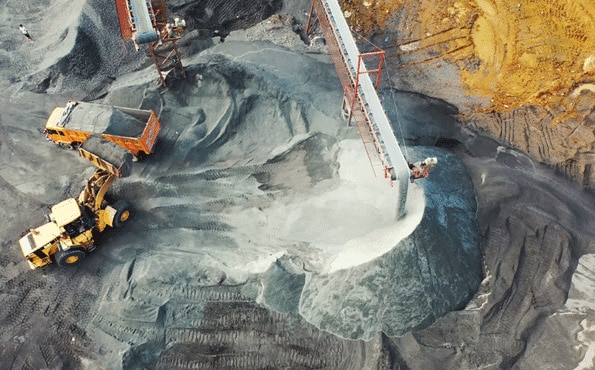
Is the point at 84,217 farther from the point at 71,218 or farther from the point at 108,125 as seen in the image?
the point at 108,125

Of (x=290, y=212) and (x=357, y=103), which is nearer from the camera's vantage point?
(x=290, y=212)

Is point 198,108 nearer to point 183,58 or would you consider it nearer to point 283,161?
point 183,58

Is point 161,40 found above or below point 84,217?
above

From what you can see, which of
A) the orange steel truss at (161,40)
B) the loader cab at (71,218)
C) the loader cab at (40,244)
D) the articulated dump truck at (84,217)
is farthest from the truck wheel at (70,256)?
the orange steel truss at (161,40)

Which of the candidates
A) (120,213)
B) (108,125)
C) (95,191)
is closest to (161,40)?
(108,125)

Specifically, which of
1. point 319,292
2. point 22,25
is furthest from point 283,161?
point 22,25
